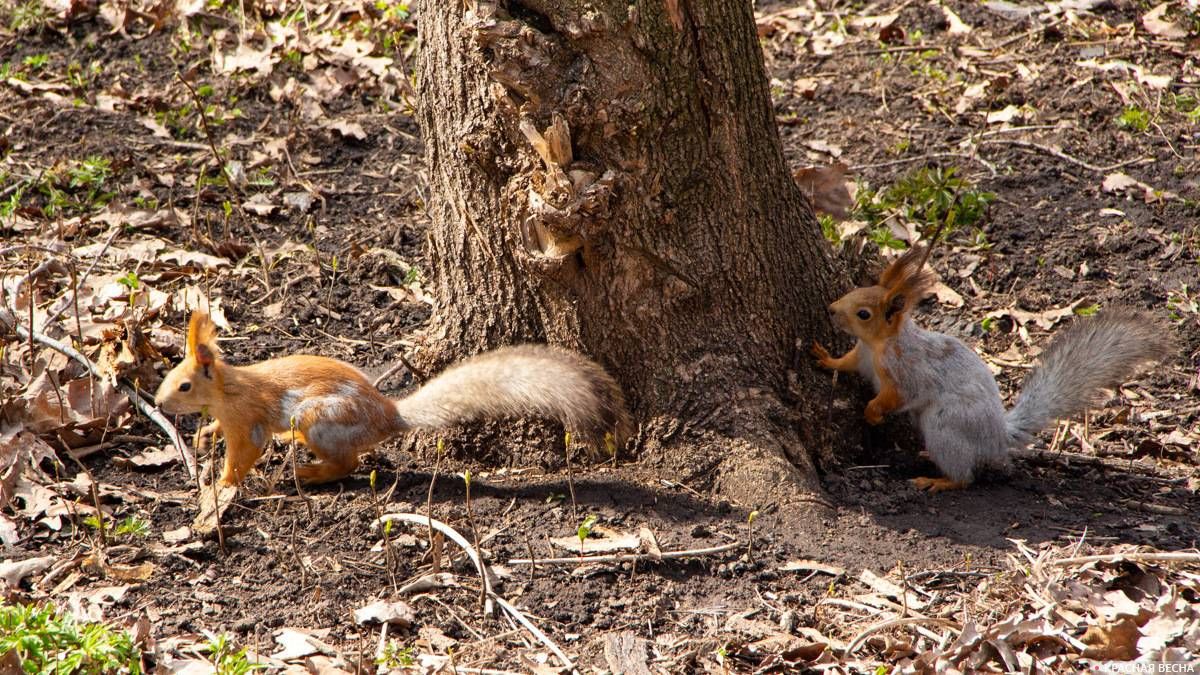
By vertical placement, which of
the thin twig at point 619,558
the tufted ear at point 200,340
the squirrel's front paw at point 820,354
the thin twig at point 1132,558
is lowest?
the thin twig at point 1132,558

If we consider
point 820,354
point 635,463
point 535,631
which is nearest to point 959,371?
point 820,354

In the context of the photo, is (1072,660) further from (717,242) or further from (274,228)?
(274,228)

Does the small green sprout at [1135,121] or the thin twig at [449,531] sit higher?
the small green sprout at [1135,121]

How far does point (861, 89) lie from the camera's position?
719cm

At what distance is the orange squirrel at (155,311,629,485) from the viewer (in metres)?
3.96

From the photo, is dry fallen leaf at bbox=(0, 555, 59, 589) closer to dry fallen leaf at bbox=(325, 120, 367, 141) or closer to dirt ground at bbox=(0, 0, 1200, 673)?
dirt ground at bbox=(0, 0, 1200, 673)

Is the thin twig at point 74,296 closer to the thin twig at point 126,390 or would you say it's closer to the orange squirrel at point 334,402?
the thin twig at point 126,390

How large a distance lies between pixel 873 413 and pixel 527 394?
1.39 meters

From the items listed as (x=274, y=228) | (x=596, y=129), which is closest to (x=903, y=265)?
(x=596, y=129)

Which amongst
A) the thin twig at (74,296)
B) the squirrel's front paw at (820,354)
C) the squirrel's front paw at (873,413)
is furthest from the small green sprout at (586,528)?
the thin twig at (74,296)

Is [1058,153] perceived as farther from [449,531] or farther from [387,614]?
[387,614]

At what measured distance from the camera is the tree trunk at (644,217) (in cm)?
362

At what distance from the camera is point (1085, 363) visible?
433 centimetres

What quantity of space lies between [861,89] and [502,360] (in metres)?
4.13
